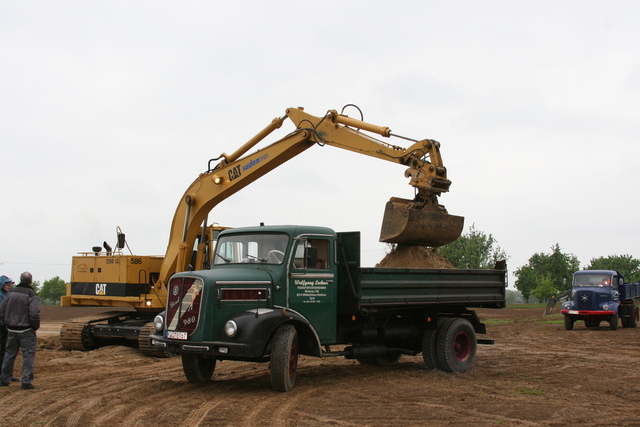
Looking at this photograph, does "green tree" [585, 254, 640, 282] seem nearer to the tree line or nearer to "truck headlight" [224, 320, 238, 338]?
the tree line

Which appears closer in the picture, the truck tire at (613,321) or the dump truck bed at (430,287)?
the dump truck bed at (430,287)

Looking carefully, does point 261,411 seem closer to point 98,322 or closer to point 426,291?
point 426,291

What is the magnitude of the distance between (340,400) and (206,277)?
2.46 m

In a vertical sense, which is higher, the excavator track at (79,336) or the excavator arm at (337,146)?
the excavator arm at (337,146)

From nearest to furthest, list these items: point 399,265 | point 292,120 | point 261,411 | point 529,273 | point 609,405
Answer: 1. point 261,411
2. point 609,405
3. point 399,265
4. point 292,120
5. point 529,273

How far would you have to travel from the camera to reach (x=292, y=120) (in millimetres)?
14828

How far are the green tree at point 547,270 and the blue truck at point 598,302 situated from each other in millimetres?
48110

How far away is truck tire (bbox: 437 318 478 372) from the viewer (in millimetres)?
11781

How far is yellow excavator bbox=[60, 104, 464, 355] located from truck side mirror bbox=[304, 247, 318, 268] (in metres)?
3.76

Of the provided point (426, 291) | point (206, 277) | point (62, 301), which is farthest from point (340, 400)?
point (62, 301)

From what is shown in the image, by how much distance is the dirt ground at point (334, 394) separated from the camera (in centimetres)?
756

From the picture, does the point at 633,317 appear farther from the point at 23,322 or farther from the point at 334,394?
the point at 23,322

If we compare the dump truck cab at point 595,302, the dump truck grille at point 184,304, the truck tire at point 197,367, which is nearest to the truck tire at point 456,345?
the truck tire at point 197,367

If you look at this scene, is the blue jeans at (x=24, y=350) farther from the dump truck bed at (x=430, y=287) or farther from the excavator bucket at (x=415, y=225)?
the excavator bucket at (x=415, y=225)
